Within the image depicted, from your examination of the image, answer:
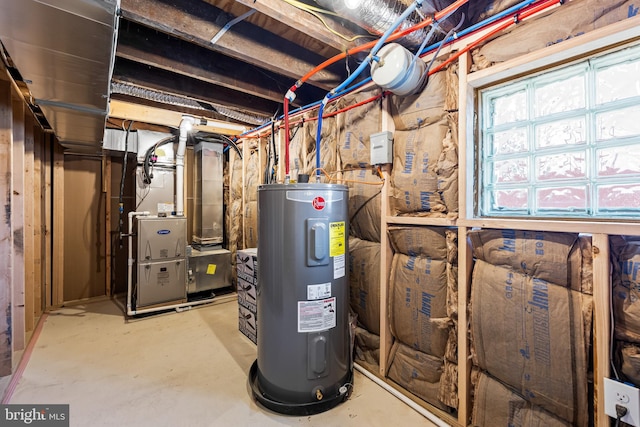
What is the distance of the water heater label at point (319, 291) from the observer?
5.25ft

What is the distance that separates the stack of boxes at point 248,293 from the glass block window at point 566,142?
1.76 metres

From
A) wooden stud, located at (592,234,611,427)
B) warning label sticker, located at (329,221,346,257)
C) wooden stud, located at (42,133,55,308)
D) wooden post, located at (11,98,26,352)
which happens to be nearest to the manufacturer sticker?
warning label sticker, located at (329,221,346,257)

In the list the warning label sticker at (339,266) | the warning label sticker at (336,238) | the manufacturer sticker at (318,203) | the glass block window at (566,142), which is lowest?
the warning label sticker at (339,266)

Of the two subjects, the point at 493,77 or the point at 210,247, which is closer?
the point at 493,77

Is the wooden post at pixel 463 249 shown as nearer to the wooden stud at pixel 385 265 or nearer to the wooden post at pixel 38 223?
the wooden stud at pixel 385 265

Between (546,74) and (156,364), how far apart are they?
9.79ft

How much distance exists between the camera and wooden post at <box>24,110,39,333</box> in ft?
8.52

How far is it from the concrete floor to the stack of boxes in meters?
0.11

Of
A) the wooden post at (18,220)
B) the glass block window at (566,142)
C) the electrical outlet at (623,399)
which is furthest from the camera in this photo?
the wooden post at (18,220)

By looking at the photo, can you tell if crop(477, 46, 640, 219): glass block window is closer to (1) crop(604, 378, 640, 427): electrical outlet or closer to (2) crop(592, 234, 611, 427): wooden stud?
(2) crop(592, 234, 611, 427): wooden stud

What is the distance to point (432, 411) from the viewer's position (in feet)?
5.31

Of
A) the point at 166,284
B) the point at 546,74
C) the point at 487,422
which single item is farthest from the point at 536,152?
the point at 166,284

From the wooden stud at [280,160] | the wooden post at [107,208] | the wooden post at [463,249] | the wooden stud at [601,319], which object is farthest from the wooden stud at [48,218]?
the wooden stud at [601,319]

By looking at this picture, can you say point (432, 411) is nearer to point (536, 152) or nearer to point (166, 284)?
point (536, 152)
